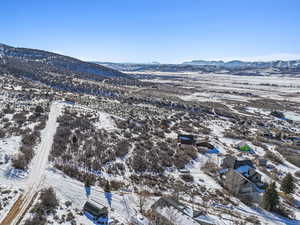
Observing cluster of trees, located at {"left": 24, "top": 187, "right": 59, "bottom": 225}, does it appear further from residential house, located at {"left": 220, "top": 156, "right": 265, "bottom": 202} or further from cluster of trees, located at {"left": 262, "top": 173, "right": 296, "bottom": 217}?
cluster of trees, located at {"left": 262, "top": 173, "right": 296, "bottom": 217}

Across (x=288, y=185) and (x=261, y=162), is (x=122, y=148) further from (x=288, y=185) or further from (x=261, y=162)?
(x=261, y=162)

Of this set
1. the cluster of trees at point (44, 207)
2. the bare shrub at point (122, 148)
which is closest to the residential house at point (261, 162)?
the bare shrub at point (122, 148)

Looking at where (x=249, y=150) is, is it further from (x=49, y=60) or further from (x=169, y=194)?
(x=49, y=60)

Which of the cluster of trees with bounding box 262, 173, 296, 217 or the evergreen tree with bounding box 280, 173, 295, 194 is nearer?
the cluster of trees with bounding box 262, 173, 296, 217

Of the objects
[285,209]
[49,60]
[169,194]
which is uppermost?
[49,60]

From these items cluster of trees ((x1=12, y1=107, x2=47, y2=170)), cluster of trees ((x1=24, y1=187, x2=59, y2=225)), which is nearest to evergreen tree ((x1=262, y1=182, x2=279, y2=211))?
cluster of trees ((x1=24, y1=187, x2=59, y2=225))

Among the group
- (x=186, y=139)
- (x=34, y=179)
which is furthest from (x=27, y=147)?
(x=186, y=139)

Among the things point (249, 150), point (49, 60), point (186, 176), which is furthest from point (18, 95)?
point (49, 60)

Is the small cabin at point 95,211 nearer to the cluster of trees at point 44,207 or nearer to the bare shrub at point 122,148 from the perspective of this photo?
the cluster of trees at point 44,207

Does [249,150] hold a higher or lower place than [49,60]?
lower

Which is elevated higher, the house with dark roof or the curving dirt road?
the curving dirt road
